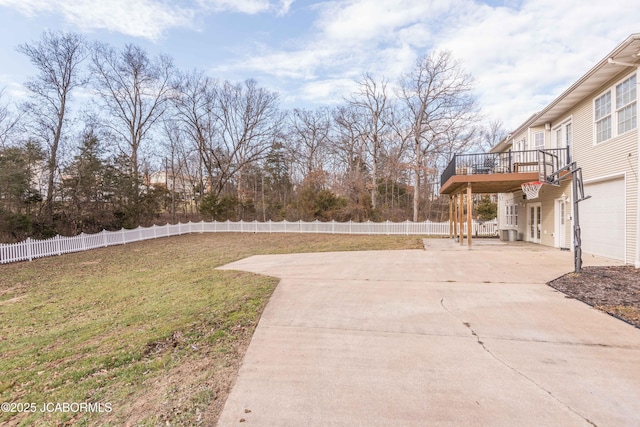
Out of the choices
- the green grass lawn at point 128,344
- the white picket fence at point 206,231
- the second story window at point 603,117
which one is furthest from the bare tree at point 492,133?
the green grass lawn at point 128,344

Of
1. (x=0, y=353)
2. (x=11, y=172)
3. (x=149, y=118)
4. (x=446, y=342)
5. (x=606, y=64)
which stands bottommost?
(x=0, y=353)

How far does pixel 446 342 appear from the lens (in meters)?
3.49

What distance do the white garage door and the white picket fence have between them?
8958 mm

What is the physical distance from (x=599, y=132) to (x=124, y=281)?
46.4 feet

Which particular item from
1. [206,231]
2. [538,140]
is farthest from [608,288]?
[206,231]

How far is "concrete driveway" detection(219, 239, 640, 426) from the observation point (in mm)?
2262

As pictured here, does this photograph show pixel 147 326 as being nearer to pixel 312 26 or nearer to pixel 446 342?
pixel 446 342

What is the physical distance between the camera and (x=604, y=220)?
8562mm

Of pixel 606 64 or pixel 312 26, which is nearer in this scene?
pixel 606 64

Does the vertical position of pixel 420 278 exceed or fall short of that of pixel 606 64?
it falls short

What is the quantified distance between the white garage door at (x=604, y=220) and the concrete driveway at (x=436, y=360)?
4.39 meters

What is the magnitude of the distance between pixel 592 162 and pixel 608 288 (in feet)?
17.9

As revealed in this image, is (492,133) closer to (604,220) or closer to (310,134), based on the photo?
(310,134)

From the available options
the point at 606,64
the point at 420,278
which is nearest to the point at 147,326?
the point at 420,278
